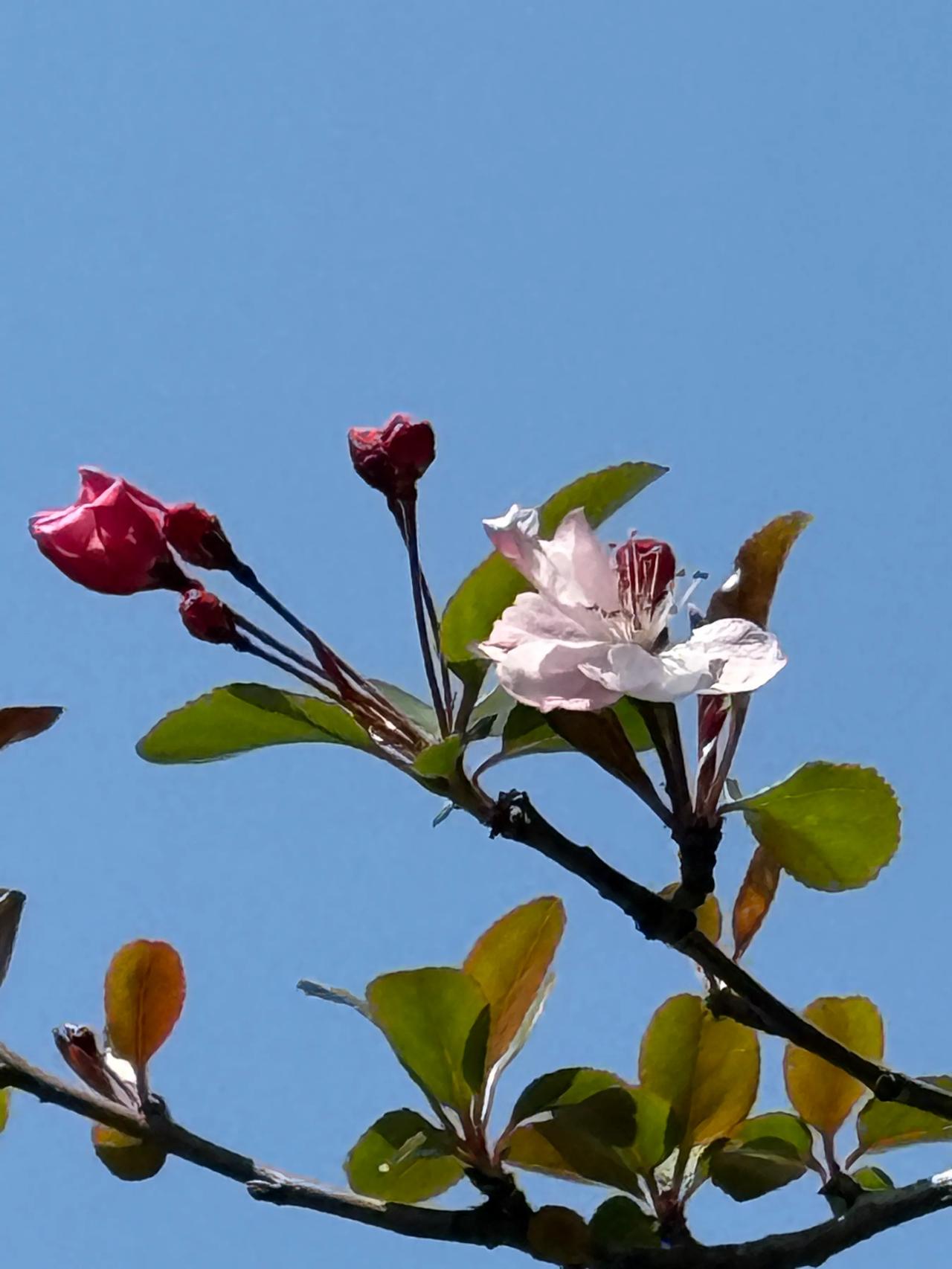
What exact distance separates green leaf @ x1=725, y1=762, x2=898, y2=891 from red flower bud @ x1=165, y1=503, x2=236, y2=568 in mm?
337

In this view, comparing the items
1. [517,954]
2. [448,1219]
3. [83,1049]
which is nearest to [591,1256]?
[448,1219]

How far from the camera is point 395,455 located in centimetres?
88

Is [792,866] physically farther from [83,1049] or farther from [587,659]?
[83,1049]

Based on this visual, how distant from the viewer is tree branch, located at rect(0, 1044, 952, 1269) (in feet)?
2.60

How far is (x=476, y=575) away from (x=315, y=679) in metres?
0.11

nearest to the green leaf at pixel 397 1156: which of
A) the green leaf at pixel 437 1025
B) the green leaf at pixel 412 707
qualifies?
the green leaf at pixel 437 1025

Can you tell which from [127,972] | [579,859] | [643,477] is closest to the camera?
[579,859]

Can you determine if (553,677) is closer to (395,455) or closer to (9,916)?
(395,455)

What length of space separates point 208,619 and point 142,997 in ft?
1.04

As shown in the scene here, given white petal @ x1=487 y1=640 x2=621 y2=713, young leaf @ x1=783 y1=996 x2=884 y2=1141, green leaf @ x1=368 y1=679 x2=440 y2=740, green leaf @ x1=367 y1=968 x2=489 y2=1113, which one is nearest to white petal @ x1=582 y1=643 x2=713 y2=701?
white petal @ x1=487 y1=640 x2=621 y2=713

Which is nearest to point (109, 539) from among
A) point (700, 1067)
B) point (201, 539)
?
point (201, 539)

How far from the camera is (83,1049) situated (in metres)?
0.89

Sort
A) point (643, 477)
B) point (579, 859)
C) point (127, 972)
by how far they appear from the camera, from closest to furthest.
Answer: point (579, 859)
point (643, 477)
point (127, 972)

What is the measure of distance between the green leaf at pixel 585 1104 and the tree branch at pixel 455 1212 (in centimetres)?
6
